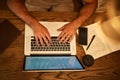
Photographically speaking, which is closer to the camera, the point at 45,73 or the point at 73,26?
the point at 45,73

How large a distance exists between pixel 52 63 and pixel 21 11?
1.03 feet

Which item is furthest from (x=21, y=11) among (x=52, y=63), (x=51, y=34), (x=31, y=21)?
(x=52, y=63)

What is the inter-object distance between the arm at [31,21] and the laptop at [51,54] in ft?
0.07

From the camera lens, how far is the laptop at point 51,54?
0.97 meters

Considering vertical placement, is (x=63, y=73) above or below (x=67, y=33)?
below

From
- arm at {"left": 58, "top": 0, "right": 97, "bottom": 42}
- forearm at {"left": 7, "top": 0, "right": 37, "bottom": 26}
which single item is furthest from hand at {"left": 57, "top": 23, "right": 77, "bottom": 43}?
forearm at {"left": 7, "top": 0, "right": 37, "bottom": 26}

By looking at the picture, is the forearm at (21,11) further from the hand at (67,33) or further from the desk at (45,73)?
the hand at (67,33)

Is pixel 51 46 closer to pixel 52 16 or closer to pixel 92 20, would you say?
pixel 52 16

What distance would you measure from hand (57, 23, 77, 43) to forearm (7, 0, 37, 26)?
15 centimetres

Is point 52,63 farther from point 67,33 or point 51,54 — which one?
point 67,33

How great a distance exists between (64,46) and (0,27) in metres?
0.32

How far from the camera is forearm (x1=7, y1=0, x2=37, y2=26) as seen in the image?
1.07 meters

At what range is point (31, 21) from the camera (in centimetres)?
107

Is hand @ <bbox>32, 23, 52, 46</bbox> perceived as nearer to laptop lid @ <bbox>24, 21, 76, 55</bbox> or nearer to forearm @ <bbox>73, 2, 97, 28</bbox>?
laptop lid @ <bbox>24, 21, 76, 55</bbox>
